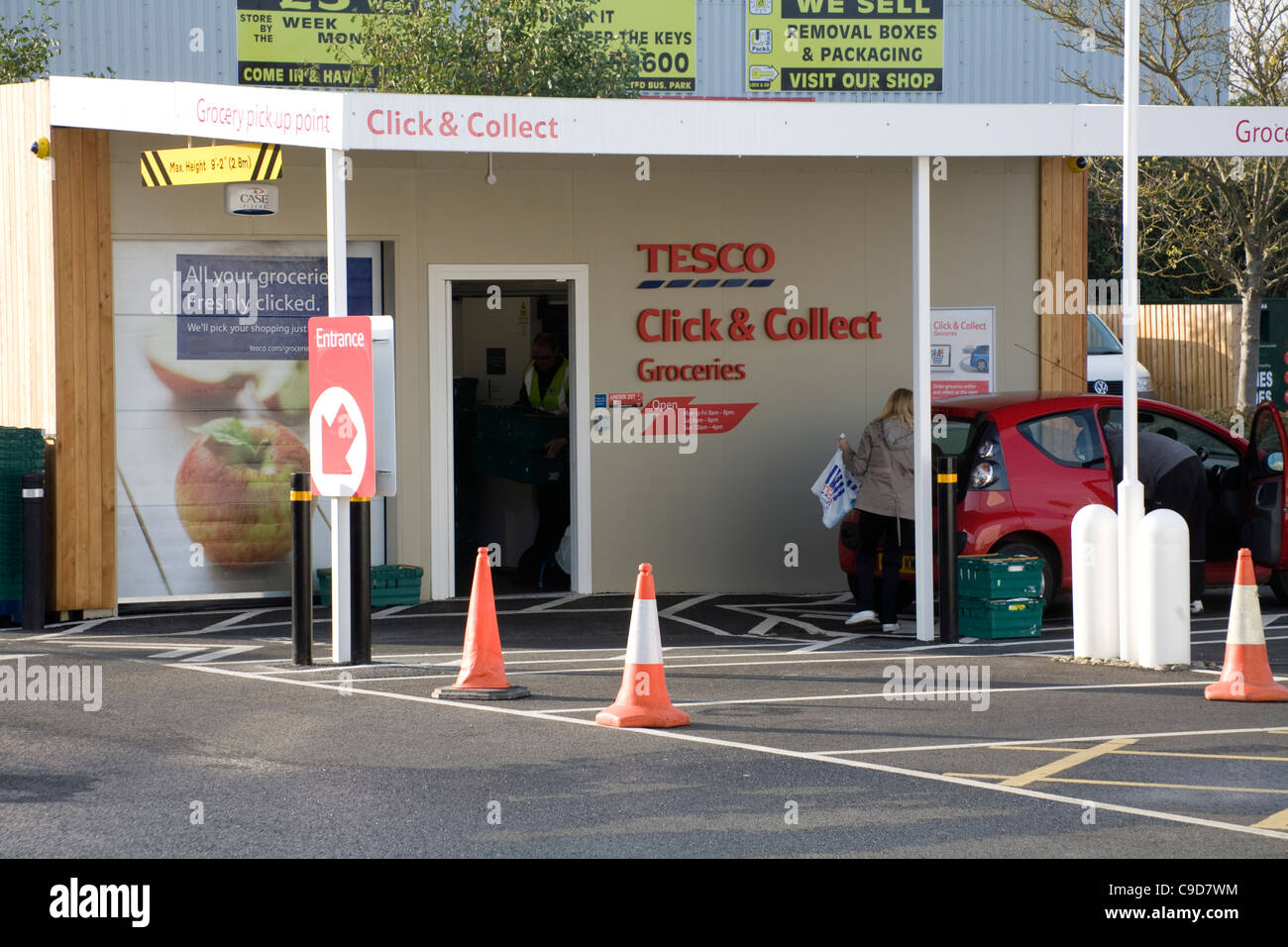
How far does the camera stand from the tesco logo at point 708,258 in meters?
13.8

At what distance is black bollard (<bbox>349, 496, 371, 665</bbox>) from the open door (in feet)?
21.1

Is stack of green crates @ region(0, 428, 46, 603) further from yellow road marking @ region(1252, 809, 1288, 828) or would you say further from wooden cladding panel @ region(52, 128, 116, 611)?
yellow road marking @ region(1252, 809, 1288, 828)

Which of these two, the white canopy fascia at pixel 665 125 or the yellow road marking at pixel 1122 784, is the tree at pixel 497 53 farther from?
the yellow road marking at pixel 1122 784

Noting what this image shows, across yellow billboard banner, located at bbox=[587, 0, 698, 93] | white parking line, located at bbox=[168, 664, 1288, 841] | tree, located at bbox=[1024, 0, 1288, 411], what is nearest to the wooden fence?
tree, located at bbox=[1024, 0, 1288, 411]

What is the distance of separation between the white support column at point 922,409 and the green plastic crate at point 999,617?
0.89 feet

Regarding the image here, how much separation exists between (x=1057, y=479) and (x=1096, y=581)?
6.03ft

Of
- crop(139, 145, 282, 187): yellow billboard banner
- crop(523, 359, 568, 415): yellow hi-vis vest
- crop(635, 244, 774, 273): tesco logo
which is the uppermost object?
crop(139, 145, 282, 187): yellow billboard banner

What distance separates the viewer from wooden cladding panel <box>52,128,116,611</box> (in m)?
12.3

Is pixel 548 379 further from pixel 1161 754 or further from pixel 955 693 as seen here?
pixel 1161 754

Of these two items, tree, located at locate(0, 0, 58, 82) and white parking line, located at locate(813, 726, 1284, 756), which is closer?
white parking line, located at locate(813, 726, 1284, 756)

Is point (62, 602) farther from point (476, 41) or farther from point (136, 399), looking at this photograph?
point (476, 41)

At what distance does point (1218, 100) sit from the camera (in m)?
21.8

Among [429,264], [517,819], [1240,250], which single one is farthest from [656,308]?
[1240,250]

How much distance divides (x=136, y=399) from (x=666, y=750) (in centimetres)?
681
